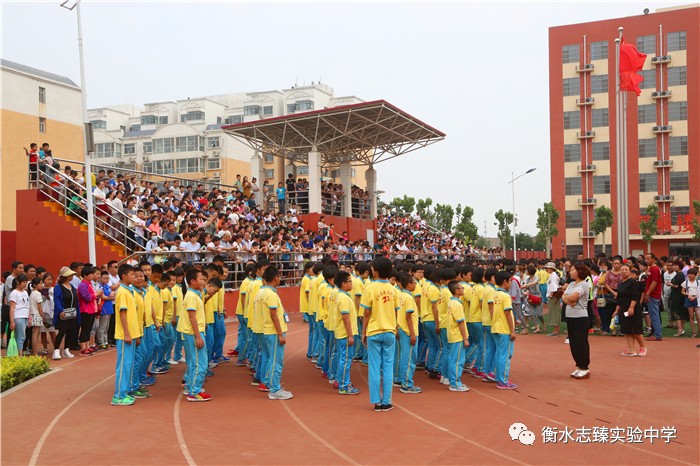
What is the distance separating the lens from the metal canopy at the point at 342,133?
88.9 ft

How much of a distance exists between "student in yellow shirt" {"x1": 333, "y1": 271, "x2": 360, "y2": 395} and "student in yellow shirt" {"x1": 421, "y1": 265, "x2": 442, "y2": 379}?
132 centimetres

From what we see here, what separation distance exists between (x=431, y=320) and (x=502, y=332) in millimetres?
1224

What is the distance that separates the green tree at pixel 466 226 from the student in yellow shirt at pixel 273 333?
53.9 m

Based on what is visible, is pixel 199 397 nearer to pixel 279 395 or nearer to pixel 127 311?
pixel 279 395

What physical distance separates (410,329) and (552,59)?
1866 inches

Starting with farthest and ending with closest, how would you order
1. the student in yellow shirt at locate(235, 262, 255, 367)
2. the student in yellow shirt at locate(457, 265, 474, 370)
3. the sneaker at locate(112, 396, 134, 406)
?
the student in yellow shirt at locate(235, 262, 255, 367) → the student in yellow shirt at locate(457, 265, 474, 370) → the sneaker at locate(112, 396, 134, 406)

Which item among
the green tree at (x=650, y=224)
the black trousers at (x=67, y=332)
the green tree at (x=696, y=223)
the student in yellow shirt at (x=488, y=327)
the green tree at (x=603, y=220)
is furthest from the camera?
the green tree at (x=603, y=220)

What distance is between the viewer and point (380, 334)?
8.01 meters

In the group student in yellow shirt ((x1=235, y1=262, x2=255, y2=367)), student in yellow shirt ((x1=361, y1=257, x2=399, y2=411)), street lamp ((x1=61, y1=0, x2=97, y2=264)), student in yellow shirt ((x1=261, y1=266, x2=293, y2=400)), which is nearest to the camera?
student in yellow shirt ((x1=361, y1=257, x2=399, y2=411))

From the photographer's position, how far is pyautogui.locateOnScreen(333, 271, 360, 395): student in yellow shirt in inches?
338

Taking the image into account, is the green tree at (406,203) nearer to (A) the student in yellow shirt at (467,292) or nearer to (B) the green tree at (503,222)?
(B) the green tree at (503,222)

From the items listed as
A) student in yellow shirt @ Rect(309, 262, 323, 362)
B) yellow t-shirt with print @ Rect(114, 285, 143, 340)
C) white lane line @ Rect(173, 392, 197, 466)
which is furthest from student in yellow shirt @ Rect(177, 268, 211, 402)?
student in yellow shirt @ Rect(309, 262, 323, 362)

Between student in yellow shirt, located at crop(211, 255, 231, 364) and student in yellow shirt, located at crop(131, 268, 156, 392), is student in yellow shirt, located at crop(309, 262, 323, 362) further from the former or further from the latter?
student in yellow shirt, located at crop(131, 268, 156, 392)

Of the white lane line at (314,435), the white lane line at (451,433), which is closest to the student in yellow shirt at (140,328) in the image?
the white lane line at (314,435)
